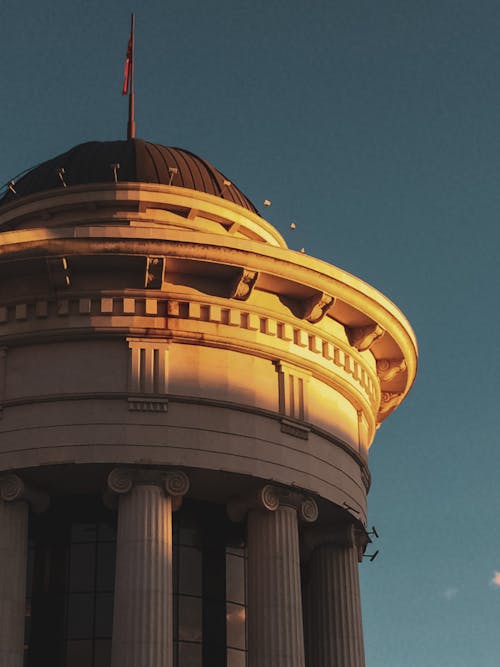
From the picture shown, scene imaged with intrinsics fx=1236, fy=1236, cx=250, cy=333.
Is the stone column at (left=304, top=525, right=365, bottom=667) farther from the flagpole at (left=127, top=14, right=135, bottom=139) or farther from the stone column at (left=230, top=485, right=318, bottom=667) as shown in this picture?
the flagpole at (left=127, top=14, right=135, bottom=139)

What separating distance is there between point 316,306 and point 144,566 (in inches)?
319

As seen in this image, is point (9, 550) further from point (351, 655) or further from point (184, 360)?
point (351, 655)

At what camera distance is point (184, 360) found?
29.5 metres

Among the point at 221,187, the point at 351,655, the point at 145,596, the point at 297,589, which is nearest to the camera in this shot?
the point at 145,596

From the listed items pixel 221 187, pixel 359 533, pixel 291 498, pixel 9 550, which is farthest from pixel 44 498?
pixel 221 187

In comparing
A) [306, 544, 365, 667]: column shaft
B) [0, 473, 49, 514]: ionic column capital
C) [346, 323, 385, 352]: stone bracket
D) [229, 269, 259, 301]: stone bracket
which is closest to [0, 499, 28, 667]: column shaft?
[0, 473, 49, 514]: ionic column capital

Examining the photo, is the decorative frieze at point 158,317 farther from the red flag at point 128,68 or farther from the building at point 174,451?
the red flag at point 128,68

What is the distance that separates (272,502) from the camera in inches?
1149

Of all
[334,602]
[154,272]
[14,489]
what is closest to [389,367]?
[334,602]

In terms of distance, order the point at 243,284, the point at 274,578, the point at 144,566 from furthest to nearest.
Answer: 1. the point at 243,284
2. the point at 274,578
3. the point at 144,566

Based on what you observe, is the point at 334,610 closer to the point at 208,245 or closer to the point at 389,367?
the point at 389,367

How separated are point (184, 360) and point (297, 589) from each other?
19.7ft

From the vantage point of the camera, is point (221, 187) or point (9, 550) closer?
point (9, 550)

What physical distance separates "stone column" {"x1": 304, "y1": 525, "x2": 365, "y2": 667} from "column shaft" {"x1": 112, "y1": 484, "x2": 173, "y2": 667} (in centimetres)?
572
